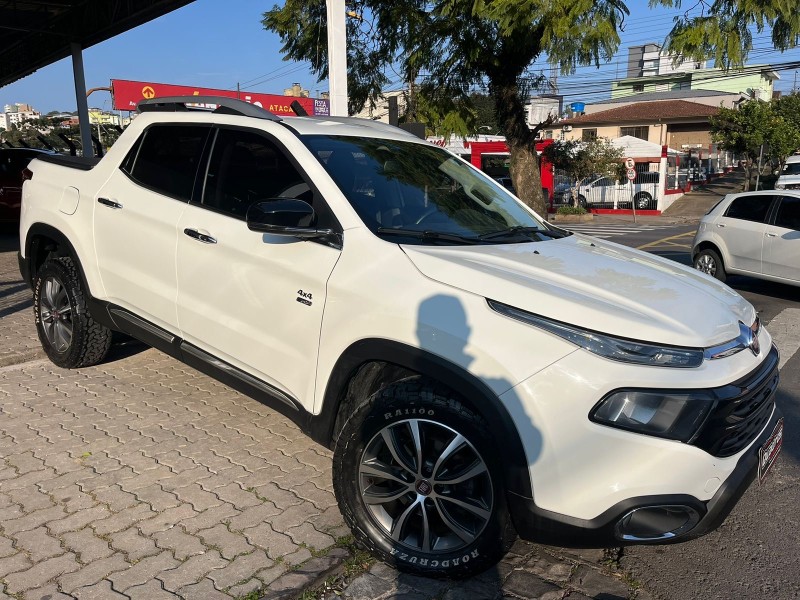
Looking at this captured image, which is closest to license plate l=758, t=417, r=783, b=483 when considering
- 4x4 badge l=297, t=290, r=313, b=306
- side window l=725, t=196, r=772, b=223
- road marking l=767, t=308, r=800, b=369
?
4x4 badge l=297, t=290, r=313, b=306

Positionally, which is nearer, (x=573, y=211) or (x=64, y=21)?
(x=64, y=21)

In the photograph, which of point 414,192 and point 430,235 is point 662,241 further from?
point 430,235

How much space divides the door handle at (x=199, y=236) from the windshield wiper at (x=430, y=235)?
3.38ft

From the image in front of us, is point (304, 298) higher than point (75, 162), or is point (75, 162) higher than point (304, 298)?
point (75, 162)

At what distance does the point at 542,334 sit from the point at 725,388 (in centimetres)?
69

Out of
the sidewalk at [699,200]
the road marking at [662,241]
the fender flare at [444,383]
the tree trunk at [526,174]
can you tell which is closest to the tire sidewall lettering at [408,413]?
the fender flare at [444,383]

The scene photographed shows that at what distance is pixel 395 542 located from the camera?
9.29 feet

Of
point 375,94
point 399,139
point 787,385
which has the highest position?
point 375,94

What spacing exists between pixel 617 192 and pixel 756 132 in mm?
8094

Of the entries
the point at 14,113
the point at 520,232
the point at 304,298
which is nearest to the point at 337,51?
the point at 520,232

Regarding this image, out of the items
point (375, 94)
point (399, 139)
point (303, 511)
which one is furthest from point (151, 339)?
point (375, 94)

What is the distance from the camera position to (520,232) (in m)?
3.64

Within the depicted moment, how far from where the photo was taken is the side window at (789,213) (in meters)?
9.00

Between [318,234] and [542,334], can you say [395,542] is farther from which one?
[318,234]
